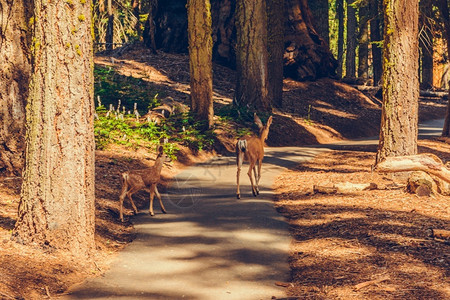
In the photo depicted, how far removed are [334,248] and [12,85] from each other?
6.69 metres

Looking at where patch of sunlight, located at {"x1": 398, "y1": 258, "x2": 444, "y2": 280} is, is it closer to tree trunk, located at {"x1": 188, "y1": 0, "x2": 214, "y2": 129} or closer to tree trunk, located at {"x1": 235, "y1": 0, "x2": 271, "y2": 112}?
tree trunk, located at {"x1": 188, "y1": 0, "x2": 214, "y2": 129}

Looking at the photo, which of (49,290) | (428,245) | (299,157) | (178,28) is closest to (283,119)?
(299,157)

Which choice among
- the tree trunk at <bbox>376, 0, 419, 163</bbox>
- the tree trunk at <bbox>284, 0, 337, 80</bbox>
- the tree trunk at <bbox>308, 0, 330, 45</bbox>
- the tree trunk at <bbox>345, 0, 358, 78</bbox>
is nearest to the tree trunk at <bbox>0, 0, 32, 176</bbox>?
the tree trunk at <bbox>376, 0, 419, 163</bbox>

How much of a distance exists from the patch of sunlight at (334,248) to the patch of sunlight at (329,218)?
98cm

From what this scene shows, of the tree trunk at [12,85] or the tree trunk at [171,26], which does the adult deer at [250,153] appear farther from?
the tree trunk at [171,26]

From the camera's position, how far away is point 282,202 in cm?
1199

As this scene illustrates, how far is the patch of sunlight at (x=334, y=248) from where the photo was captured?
8117mm

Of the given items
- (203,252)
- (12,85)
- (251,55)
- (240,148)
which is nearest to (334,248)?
(203,252)

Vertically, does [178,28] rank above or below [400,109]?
above

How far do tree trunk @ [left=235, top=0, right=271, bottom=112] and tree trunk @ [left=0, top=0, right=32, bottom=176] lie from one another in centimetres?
1297

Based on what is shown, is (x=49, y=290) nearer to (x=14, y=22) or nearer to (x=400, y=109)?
(x=14, y=22)

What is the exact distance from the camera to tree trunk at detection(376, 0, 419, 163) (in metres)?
13.3

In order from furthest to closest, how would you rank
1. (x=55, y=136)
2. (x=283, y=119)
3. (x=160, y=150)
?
(x=283, y=119) → (x=160, y=150) → (x=55, y=136)

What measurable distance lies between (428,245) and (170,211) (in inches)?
193
